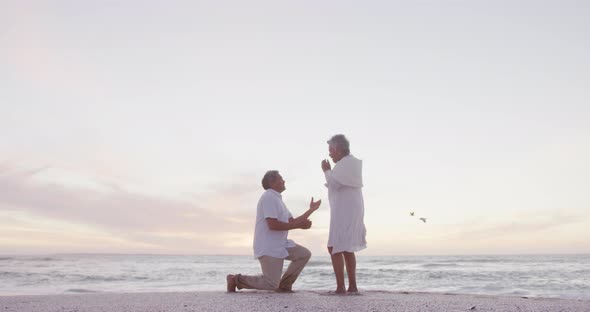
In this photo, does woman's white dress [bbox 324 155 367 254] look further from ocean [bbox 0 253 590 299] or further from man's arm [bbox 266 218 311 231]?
ocean [bbox 0 253 590 299]

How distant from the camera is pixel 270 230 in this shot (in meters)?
7.52

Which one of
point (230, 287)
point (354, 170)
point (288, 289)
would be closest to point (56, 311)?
point (230, 287)

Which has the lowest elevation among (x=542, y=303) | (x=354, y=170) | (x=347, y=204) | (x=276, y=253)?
(x=542, y=303)

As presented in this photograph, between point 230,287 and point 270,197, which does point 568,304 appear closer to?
point 270,197

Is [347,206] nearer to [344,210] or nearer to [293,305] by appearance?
[344,210]

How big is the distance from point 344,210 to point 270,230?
1.21 meters

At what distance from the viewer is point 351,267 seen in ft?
22.5

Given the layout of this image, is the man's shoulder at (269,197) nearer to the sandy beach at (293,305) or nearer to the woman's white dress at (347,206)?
the woman's white dress at (347,206)

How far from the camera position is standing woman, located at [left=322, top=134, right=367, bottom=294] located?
6844 mm

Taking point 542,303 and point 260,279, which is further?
point 260,279

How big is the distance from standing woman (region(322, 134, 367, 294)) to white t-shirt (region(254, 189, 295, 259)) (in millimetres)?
809

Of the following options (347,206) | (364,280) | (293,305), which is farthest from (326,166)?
(364,280)

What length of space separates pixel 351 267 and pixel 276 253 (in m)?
1.18

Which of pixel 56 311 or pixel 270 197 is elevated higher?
pixel 270 197
